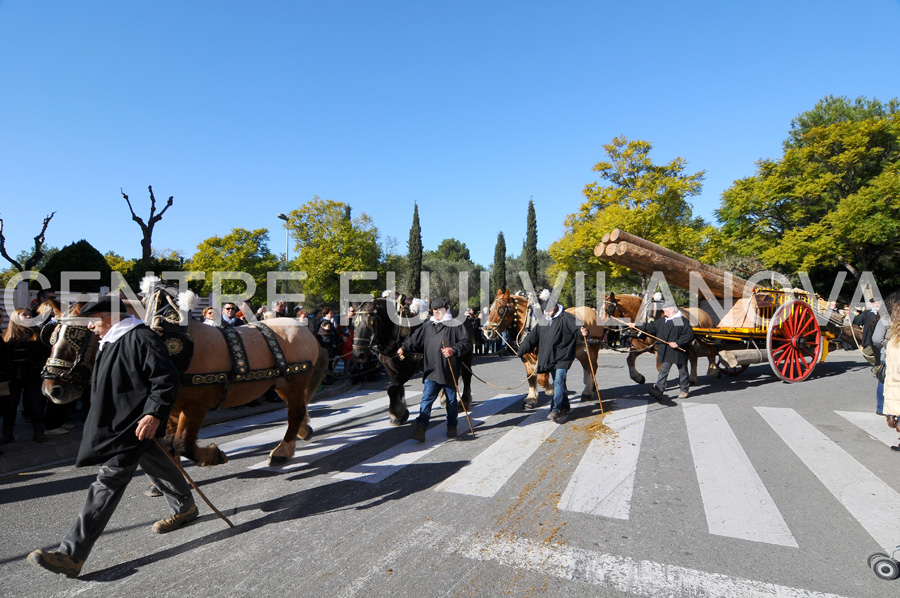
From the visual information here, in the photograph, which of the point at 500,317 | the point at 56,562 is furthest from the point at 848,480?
the point at 56,562

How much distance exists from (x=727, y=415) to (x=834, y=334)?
6092 millimetres

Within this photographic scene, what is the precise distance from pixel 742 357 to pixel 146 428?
33.1ft

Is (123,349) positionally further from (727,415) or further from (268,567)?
(727,415)

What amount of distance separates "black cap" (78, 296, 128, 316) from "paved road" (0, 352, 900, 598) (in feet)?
5.53

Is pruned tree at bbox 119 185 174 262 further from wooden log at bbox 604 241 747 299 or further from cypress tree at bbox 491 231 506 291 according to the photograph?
cypress tree at bbox 491 231 506 291

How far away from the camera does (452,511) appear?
383 centimetres

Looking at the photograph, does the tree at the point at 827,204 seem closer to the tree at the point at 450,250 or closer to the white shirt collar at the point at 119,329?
the white shirt collar at the point at 119,329

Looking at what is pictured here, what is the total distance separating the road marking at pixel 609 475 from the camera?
393 cm

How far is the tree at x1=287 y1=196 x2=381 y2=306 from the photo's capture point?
120 ft

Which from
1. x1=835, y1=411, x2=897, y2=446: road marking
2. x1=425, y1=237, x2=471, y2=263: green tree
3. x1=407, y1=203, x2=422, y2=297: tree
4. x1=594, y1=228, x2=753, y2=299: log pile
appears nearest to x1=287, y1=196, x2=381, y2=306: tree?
x1=407, y1=203, x2=422, y2=297: tree

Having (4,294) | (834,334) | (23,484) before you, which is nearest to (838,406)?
(834,334)

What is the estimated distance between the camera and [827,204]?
2433 centimetres

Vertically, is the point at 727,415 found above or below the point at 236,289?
below

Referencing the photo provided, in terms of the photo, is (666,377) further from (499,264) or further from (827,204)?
(499,264)
